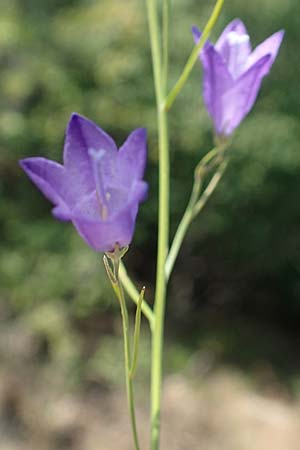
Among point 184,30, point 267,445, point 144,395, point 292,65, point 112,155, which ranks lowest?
point 267,445

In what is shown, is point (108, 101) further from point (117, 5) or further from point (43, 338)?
point (43, 338)

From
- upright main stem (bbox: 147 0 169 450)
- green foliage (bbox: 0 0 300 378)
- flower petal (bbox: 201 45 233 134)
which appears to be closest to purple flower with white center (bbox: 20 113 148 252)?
upright main stem (bbox: 147 0 169 450)

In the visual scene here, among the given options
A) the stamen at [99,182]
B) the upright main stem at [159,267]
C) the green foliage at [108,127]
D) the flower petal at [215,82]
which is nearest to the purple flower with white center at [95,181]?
the stamen at [99,182]

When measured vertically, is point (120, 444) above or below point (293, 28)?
below

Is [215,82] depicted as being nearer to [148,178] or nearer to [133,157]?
[133,157]

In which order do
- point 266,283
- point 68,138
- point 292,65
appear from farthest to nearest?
point 266,283 → point 292,65 → point 68,138

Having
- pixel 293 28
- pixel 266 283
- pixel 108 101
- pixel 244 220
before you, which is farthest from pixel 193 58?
pixel 266 283

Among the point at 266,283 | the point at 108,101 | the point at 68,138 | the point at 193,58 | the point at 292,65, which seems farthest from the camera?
the point at 266,283
